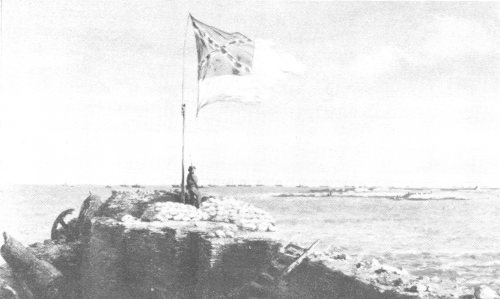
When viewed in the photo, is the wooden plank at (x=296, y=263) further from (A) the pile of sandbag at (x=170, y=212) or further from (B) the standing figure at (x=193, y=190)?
(B) the standing figure at (x=193, y=190)

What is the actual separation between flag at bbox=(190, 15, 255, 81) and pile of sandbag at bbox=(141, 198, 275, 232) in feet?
9.01

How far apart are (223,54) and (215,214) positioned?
338 centimetres

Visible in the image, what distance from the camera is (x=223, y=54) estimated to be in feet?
36.6

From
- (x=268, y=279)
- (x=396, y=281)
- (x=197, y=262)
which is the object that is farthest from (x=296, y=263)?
(x=396, y=281)

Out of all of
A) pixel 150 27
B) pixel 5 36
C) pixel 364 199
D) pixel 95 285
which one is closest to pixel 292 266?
pixel 95 285

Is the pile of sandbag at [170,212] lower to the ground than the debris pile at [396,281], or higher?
higher

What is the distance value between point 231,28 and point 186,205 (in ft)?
13.5

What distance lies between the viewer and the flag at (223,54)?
11.1 meters

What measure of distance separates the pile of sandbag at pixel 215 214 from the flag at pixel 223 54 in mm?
2746

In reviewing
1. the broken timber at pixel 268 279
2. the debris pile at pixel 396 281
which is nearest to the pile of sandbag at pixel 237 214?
the broken timber at pixel 268 279

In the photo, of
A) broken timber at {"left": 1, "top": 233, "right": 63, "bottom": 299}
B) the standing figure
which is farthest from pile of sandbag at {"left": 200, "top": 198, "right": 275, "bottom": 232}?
broken timber at {"left": 1, "top": 233, "right": 63, "bottom": 299}

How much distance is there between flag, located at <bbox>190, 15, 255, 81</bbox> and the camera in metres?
11.1

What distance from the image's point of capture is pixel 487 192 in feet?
43.9

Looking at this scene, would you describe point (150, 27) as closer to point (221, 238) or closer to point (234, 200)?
point (234, 200)
